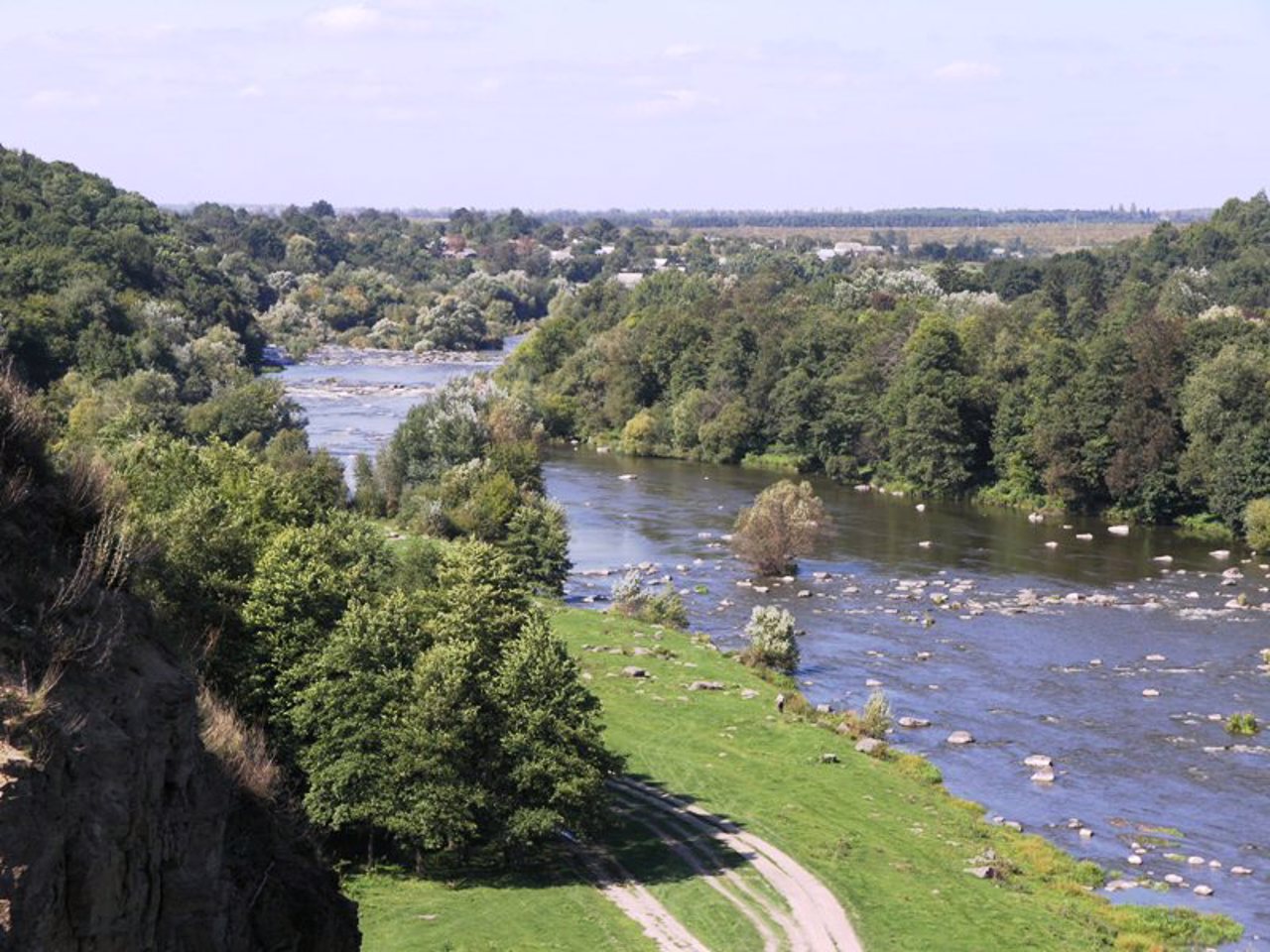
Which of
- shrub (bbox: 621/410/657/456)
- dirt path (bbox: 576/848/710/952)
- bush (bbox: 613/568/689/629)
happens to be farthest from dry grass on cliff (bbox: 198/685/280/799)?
shrub (bbox: 621/410/657/456)

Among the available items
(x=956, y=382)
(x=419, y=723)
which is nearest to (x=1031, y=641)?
(x=419, y=723)

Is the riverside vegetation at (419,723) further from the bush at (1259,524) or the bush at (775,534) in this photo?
the bush at (1259,524)

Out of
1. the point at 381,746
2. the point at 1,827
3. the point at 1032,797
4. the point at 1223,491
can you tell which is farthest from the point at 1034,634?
the point at 1,827

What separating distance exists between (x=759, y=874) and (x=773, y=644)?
21111 mm

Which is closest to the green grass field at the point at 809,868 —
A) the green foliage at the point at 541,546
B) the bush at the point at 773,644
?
the bush at the point at 773,644

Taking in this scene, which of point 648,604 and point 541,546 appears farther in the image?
point 541,546

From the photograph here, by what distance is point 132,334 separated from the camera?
109250 mm

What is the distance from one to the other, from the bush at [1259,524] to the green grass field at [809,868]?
131 feet

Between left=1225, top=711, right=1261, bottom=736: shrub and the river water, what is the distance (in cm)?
47

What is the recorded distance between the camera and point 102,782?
1681 centimetres

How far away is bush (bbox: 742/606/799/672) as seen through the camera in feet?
186

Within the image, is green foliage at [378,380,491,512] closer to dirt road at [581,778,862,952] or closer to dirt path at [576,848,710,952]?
dirt road at [581,778,862,952]

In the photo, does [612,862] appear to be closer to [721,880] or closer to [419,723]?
[721,880]

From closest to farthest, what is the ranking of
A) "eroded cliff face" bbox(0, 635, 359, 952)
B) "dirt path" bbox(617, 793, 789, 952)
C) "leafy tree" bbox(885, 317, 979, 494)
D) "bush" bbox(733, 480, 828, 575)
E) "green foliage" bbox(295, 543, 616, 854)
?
"eroded cliff face" bbox(0, 635, 359, 952)
"dirt path" bbox(617, 793, 789, 952)
"green foliage" bbox(295, 543, 616, 854)
"bush" bbox(733, 480, 828, 575)
"leafy tree" bbox(885, 317, 979, 494)
